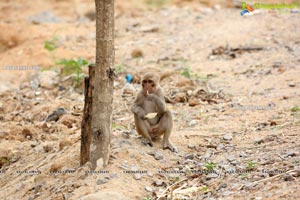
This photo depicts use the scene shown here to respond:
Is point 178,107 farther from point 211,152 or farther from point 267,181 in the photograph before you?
point 267,181

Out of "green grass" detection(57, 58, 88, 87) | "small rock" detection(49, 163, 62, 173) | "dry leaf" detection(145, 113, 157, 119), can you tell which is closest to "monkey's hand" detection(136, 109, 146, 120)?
"dry leaf" detection(145, 113, 157, 119)

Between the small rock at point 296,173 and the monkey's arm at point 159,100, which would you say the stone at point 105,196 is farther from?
the monkey's arm at point 159,100

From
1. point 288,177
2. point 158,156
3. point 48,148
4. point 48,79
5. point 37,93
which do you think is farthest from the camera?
point 48,79

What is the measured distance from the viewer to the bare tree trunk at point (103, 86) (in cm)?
642

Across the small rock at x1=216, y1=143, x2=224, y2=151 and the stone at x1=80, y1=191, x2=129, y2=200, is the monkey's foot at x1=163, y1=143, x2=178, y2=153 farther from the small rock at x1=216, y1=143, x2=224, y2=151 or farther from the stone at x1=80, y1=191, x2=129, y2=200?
the stone at x1=80, y1=191, x2=129, y2=200

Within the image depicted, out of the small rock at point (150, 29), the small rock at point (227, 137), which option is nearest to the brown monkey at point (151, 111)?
the small rock at point (227, 137)

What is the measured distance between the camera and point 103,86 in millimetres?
6551

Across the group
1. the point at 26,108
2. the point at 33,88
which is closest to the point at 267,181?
the point at 26,108

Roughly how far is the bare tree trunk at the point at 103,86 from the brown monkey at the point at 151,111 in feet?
3.91

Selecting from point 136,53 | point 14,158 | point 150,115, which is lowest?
point 14,158

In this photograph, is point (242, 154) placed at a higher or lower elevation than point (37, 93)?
lower

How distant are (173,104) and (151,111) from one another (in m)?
2.21

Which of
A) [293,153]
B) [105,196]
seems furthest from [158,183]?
[293,153]

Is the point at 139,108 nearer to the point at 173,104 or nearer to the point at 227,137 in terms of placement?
the point at 227,137
